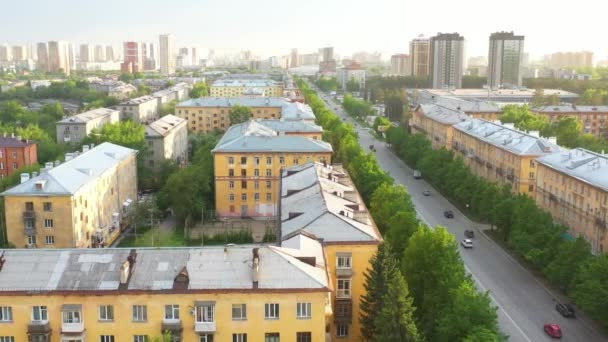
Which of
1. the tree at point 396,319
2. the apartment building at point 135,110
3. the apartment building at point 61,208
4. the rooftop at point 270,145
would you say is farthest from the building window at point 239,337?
the apartment building at point 135,110

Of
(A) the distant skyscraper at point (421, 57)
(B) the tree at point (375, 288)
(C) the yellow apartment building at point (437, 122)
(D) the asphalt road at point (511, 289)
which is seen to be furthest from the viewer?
(A) the distant skyscraper at point (421, 57)

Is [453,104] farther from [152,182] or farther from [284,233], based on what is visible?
[284,233]

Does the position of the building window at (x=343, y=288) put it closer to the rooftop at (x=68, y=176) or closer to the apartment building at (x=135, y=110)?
the rooftop at (x=68, y=176)

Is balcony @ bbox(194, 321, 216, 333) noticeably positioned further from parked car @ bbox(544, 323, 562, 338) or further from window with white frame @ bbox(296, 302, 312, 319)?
parked car @ bbox(544, 323, 562, 338)

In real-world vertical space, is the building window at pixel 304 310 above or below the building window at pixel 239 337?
above

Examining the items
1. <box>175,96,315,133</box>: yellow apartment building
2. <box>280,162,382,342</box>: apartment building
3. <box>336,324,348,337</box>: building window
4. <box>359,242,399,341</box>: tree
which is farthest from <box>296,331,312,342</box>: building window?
<box>175,96,315,133</box>: yellow apartment building

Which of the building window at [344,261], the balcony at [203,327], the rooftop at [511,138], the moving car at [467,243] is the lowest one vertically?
the moving car at [467,243]

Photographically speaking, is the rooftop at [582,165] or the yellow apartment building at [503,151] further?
Answer: the yellow apartment building at [503,151]
